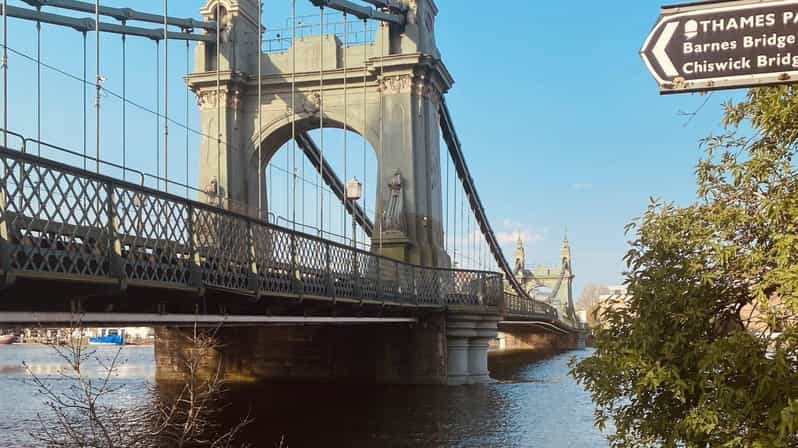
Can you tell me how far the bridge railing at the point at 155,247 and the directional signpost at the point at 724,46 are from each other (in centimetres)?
809

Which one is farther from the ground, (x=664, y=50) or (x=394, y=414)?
(x=664, y=50)

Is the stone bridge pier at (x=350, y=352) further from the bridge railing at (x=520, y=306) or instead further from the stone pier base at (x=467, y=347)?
the bridge railing at (x=520, y=306)

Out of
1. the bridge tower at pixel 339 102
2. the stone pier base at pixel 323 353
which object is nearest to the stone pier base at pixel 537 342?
the bridge tower at pixel 339 102

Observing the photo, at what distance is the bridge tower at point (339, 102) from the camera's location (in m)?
37.3

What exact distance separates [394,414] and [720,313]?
1789cm

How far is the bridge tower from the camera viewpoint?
3728 cm

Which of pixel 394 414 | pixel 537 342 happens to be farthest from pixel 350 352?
pixel 537 342

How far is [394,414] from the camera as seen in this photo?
2458 cm

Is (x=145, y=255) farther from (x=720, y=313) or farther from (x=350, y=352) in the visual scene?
(x=350, y=352)

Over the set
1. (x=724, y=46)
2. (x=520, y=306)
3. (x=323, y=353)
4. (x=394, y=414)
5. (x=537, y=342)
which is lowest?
(x=537, y=342)

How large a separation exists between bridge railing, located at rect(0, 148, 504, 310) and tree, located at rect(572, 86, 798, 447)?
613 centimetres

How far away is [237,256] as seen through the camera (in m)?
15.5

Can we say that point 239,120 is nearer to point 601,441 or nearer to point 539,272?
point 601,441

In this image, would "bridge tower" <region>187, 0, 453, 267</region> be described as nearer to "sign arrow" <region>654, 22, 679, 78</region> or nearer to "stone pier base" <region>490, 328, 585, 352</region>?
"sign arrow" <region>654, 22, 679, 78</region>
